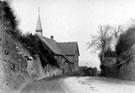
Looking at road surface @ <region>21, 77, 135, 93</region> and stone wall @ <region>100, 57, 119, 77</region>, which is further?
stone wall @ <region>100, 57, 119, 77</region>

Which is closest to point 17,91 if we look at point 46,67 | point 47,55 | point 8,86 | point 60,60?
point 8,86

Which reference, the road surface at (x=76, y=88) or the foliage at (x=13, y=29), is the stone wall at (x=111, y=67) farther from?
the road surface at (x=76, y=88)

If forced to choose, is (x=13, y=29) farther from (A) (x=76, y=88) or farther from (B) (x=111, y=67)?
(B) (x=111, y=67)

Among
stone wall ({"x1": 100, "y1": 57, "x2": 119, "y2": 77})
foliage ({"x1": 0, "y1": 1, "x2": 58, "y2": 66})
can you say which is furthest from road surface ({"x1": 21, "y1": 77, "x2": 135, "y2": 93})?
stone wall ({"x1": 100, "y1": 57, "x2": 119, "y2": 77})

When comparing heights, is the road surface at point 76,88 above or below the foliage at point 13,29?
below

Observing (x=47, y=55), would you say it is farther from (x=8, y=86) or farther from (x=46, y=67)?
(x=8, y=86)

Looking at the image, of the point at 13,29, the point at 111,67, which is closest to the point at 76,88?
the point at 13,29

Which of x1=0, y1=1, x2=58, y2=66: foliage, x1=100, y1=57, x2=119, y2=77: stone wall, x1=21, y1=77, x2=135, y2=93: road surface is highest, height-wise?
x1=0, y1=1, x2=58, y2=66: foliage

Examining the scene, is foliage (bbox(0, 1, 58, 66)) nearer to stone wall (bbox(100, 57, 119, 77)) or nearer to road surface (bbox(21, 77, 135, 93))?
road surface (bbox(21, 77, 135, 93))

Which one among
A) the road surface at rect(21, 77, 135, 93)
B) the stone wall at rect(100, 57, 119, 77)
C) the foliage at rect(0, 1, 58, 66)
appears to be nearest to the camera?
the road surface at rect(21, 77, 135, 93)

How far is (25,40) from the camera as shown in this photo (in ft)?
86.5

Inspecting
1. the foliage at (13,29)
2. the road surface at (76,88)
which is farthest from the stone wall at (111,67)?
the road surface at (76,88)

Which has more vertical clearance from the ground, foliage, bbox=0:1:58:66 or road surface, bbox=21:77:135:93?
foliage, bbox=0:1:58:66

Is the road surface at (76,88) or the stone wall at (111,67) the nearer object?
the road surface at (76,88)
